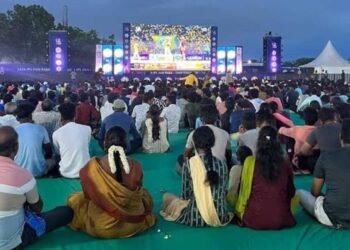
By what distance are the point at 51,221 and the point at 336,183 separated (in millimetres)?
2264

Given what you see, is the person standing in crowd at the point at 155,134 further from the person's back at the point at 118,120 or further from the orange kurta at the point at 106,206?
the orange kurta at the point at 106,206

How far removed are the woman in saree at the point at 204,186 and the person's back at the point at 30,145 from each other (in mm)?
2253

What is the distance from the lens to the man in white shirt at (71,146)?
5750mm

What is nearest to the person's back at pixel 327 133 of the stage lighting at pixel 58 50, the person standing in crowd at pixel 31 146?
the person standing in crowd at pixel 31 146

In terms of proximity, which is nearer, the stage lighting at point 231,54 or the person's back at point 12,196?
the person's back at point 12,196

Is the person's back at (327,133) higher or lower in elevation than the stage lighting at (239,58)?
lower

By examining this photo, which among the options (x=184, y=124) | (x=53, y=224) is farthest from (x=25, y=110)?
(x=184, y=124)

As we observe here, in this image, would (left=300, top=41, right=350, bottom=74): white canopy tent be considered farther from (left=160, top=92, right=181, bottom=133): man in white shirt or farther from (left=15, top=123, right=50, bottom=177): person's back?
(left=15, top=123, right=50, bottom=177): person's back

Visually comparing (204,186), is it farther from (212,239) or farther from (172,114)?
(172,114)

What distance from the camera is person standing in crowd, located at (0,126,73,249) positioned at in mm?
3338

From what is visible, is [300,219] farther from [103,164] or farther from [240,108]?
[240,108]

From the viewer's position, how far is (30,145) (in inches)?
221

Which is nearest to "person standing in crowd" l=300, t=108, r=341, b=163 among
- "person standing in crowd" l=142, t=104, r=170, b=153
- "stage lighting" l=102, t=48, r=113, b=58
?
"person standing in crowd" l=142, t=104, r=170, b=153

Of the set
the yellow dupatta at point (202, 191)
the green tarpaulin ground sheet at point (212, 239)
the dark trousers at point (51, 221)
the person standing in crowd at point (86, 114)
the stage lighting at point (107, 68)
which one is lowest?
the green tarpaulin ground sheet at point (212, 239)
